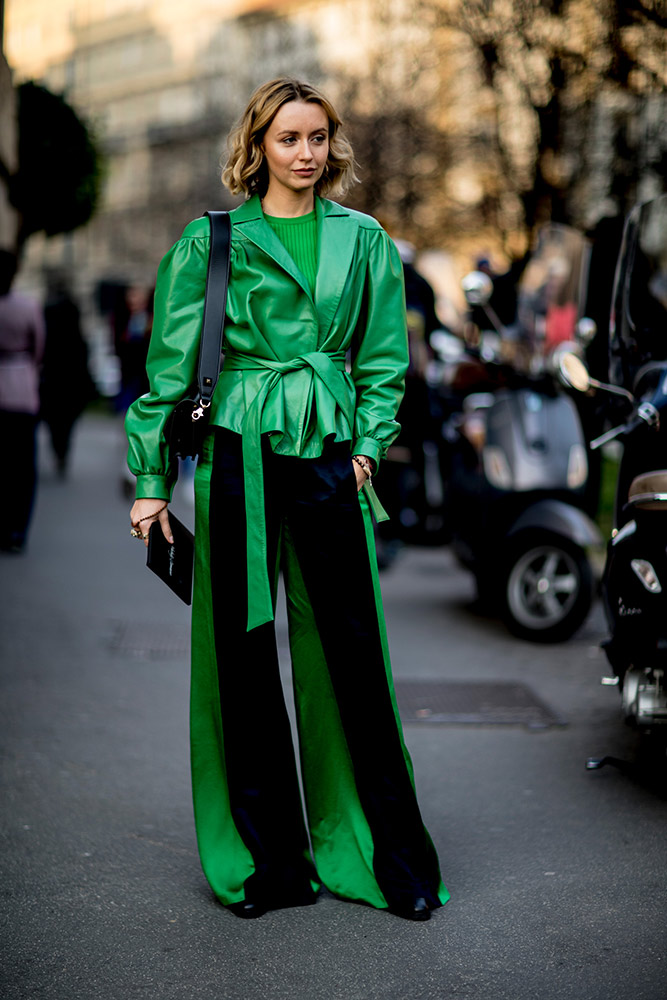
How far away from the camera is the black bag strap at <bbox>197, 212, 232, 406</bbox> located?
10.5 feet

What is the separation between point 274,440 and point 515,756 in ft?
6.82

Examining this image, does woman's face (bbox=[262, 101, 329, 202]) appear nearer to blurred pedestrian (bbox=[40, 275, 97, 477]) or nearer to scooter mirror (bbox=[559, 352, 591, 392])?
scooter mirror (bbox=[559, 352, 591, 392])

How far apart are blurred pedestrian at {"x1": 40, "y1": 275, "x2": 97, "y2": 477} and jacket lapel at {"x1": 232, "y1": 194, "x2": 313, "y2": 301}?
11.1 m

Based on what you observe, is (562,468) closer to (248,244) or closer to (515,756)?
(515,756)

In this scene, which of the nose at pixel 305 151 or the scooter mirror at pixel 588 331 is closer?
the nose at pixel 305 151

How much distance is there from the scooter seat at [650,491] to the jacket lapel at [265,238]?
130 cm

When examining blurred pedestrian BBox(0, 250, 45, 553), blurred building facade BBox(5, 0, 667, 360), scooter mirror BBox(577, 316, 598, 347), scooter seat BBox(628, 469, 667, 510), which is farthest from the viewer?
blurred building facade BBox(5, 0, 667, 360)

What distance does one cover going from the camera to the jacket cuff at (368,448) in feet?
10.7

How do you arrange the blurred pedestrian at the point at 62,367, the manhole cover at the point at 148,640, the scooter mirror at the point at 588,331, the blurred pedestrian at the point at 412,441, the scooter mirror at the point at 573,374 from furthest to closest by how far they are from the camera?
the blurred pedestrian at the point at 62,367 → the blurred pedestrian at the point at 412,441 → the manhole cover at the point at 148,640 → the scooter mirror at the point at 588,331 → the scooter mirror at the point at 573,374

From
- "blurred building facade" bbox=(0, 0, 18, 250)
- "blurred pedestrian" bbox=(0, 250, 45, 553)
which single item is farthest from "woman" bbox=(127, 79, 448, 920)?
"blurred building facade" bbox=(0, 0, 18, 250)

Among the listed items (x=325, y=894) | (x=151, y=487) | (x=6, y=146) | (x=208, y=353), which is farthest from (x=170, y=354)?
(x=6, y=146)

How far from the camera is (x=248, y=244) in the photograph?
3230 millimetres

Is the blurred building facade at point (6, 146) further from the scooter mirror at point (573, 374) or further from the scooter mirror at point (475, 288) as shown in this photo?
the scooter mirror at point (573, 374)

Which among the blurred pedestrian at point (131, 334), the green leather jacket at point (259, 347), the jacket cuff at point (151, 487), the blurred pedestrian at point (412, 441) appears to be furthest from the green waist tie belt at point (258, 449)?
the blurred pedestrian at point (131, 334)
